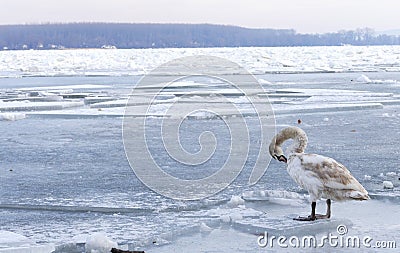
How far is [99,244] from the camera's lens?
12.6 ft

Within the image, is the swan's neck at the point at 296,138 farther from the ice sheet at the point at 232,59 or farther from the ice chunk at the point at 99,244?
the ice sheet at the point at 232,59

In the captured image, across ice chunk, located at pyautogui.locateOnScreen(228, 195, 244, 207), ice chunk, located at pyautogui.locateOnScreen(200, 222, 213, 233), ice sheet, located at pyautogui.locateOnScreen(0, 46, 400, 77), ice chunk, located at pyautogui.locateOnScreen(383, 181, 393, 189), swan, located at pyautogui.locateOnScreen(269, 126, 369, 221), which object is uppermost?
ice sheet, located at pyautogui.locateOnScreen(0, 46, 400, 77)

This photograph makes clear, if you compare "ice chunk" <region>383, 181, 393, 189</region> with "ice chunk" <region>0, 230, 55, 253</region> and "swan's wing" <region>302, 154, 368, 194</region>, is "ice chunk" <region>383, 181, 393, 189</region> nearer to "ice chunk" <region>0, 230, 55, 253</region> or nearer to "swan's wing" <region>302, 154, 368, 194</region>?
"swan's wing" <region>302, 154, 368, 194</region>

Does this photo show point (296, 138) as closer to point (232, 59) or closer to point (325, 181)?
point (325, 181)

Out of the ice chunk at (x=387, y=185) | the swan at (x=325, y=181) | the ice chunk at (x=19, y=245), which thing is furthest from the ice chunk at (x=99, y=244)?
the ice chunk at (x=387, y=185)

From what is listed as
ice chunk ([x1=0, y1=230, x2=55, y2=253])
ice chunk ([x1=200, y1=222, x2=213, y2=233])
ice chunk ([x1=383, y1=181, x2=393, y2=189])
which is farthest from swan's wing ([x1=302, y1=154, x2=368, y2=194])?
ice chunk ([x1=0, y1=230, x2=55, y2=253])

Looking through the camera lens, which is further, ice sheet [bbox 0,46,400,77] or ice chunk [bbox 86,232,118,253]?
ice sheet [bbox 0,46,400,77]

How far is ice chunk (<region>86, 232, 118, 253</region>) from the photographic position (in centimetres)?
385

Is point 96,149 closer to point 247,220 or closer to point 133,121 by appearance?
point 133,121

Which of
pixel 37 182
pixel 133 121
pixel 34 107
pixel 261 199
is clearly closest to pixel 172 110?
pixel 133 121

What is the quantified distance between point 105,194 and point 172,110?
21.4ft

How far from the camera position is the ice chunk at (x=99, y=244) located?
3.85 m

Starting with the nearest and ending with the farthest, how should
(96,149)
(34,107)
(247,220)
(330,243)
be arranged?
(330,243) → (247,220) → (96,149) → (34,107)

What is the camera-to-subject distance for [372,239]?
13.3 feet
